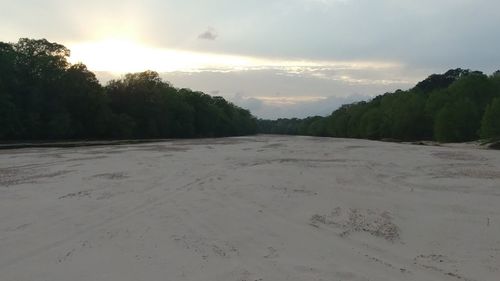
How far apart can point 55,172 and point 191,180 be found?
7462 mm

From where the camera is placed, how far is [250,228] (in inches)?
463

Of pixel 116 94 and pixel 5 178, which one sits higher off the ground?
pixel 116 94

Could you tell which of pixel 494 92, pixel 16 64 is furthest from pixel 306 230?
pixel 494 92

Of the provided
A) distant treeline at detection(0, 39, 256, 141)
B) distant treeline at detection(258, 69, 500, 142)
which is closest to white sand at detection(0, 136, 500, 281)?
distant treeline at detection(0, 39, 256, 141)

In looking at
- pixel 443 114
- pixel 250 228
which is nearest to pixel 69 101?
pixel 443 114

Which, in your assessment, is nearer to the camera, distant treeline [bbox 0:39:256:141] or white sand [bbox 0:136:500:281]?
white sand [bbox 0:136:500:281]

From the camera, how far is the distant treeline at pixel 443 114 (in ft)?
234

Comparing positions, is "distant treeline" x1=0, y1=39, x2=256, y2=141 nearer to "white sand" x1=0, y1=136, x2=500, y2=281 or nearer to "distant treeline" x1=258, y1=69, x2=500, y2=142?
"distant treeline" x1=258, y1=69, x2=500, y2=142

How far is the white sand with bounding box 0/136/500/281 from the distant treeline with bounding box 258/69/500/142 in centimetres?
4924

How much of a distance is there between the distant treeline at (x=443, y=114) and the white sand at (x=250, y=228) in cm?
4924

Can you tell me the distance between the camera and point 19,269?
856cm

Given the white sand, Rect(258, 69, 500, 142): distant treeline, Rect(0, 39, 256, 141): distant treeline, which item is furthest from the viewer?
Rect(258, 69, 500, 142): distant treeline

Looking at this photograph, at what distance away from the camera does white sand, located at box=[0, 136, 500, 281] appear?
8625mm

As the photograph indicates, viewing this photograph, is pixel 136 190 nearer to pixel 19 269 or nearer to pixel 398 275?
pixel 19 269
